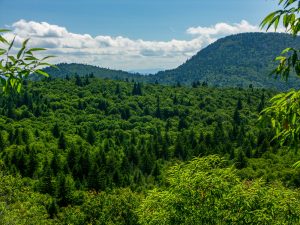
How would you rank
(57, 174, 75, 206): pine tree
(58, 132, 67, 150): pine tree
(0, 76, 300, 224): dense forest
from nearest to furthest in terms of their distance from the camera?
(0, 76, 300, 224): dense forest, (57, 174, 75, 206): pine tree, (58, 132, 67, 150): pine tree

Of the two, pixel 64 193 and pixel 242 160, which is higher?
pixel 242 160

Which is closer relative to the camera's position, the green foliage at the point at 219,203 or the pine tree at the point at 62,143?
the green foliage at the point at 219,203

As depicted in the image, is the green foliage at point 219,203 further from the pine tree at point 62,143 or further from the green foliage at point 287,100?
the pine tree at point 62,143

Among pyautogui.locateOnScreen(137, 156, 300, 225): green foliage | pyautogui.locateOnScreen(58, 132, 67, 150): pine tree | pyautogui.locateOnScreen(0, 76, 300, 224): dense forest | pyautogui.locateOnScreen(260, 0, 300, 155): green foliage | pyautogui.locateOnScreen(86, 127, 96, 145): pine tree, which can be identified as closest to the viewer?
pyautogui.locateOnScreen(260, 0, 300, 155): green foliage

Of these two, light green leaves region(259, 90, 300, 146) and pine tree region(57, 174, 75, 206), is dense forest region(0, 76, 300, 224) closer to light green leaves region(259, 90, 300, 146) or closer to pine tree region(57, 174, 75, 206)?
A: pine tree region(57, 174, 75, 206)

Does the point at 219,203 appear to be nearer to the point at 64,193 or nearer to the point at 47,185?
the point at 64,193

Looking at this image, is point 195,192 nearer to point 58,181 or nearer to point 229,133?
point 58,181

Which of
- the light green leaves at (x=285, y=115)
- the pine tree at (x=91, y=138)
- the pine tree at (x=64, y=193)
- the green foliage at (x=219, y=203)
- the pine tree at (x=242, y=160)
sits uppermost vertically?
the light green leaves at (x=285, y=115)

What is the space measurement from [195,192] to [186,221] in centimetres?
189

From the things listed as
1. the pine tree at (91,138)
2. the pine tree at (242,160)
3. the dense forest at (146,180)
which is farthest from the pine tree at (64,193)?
the pine tree at (91,138)

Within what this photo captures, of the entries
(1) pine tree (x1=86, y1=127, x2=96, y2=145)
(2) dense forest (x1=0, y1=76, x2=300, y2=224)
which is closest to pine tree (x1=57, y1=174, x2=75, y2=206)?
(2) dense forest (x1=0, y1=76, x2=300, y2=224)

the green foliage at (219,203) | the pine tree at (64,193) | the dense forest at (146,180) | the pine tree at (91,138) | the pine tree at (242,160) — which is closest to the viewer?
the green foliage at (219,203)

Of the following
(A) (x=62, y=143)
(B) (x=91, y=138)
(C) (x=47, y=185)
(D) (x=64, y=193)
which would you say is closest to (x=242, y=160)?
(D) (x=64, y=193)

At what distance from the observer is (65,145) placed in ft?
545
